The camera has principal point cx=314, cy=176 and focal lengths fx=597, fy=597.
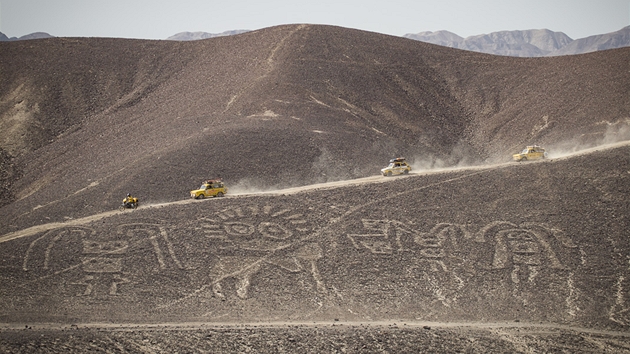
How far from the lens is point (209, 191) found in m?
44.7

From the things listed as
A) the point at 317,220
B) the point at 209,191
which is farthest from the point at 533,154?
the point at 209,191

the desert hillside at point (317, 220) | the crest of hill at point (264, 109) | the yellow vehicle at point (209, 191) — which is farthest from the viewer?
the crest of hill at point (264, 109)

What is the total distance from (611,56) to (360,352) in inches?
2754

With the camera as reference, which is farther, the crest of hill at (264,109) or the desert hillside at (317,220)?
the crest of hill at (264,109)

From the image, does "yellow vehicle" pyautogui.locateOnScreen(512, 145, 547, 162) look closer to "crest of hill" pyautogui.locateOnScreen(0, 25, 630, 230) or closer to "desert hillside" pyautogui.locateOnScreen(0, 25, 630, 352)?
"desert hillside" pyautogui.locateOnScreen(0, 25, 630, 352)

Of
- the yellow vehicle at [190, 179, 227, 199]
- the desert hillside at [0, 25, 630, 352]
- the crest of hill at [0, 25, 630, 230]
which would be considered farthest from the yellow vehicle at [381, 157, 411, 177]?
the yellow vehicle at [190, 179, 227, 199]

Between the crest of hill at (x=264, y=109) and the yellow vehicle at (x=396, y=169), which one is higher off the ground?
the crest of hill at (x=264, y=109)

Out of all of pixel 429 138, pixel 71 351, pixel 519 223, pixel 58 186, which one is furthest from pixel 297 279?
Result: pixel 429 138

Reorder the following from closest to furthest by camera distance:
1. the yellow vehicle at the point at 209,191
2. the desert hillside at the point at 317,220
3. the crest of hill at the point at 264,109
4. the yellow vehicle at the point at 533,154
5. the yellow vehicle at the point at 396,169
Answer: the desert hillside at the point at 317,220
the yellow vehicle at the point at 209,191
the yellow vehicle at the point at 396,169
the yellow vehicle at the point at 533,154
the crest of hill at the point at 264,109

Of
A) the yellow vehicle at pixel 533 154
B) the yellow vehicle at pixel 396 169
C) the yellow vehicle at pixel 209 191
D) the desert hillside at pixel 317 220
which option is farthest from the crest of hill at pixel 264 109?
the yellow vehicle at pixel 533 154

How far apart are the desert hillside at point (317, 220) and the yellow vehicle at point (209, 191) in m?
2.63

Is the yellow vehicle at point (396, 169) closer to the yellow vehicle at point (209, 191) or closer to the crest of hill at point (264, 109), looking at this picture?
the crest of hill at point (264, 109)

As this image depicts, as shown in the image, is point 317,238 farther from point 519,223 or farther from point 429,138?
point 429,138

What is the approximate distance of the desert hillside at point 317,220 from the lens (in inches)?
1113
